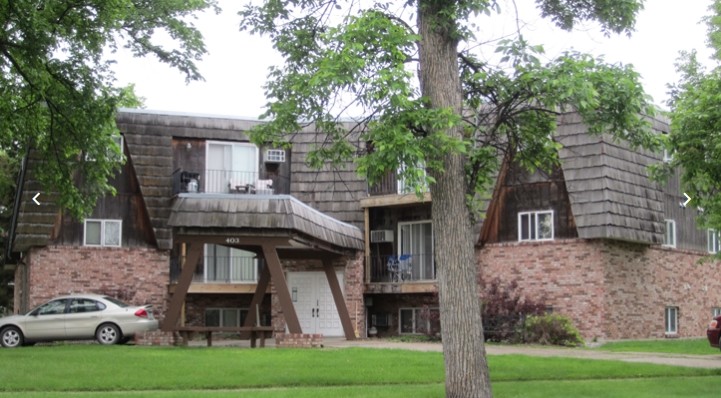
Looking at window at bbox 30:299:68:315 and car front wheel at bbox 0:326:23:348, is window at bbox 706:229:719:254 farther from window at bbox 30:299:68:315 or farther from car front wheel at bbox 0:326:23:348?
car front wheel at bbox 0:326:23:348

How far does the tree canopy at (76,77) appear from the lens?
18188 millimetres

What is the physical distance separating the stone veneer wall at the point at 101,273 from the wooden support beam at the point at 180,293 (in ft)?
18.4

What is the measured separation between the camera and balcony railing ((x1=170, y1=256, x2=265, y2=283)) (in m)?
30.2

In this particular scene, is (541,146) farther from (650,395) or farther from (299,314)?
(299,314)

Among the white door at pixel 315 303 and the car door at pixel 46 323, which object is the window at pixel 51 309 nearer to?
the car door at pixel 46 323

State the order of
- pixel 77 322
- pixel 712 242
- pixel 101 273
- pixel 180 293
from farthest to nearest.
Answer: pixel 712 242 → pixel 101 273 → pixel 77 322 → pixel 180 293

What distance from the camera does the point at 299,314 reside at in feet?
99.1

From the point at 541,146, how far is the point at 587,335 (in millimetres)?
11975

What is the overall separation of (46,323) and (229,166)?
324 inches

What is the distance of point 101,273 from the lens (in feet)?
92.4

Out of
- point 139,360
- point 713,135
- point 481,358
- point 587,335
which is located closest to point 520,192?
point 587,335

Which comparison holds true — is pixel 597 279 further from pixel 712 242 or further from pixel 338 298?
pixel 712 242

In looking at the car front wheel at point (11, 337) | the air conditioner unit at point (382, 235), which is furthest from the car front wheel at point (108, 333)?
the air conditioner unit at point (382, 235)

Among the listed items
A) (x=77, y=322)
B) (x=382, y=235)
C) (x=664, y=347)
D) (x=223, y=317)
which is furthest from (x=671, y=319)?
(x=77, y=322)
